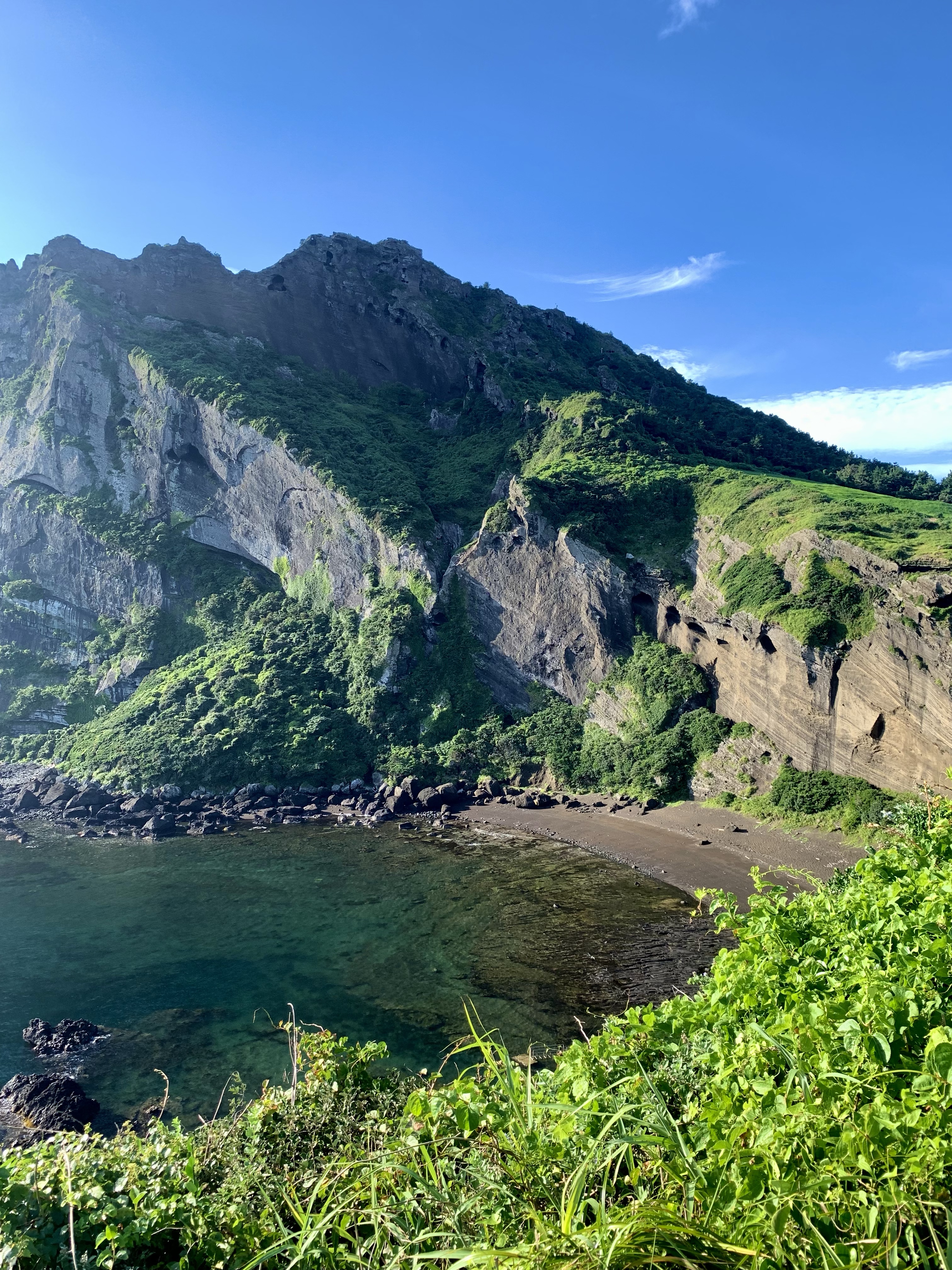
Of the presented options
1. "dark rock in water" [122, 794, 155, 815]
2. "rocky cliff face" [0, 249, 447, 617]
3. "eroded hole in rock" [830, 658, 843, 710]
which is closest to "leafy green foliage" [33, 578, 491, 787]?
"dark rock in water" [122, 794, 155, 815]

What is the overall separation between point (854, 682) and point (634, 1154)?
27371 mm

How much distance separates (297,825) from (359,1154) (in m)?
36.0

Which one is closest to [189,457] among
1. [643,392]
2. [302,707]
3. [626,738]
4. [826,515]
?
[302,707]

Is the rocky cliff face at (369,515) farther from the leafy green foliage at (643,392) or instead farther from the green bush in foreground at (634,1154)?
the green bush in foreground at (634,1154)

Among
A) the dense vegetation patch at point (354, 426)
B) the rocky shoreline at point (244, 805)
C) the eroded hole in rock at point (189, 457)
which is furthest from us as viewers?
the eroded hole in rock at point (189, 457)

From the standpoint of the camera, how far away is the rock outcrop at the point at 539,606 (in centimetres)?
4028

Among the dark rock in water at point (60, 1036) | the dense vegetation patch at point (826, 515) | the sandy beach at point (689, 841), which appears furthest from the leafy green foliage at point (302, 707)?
the dark rock in water at point (60, 1036)

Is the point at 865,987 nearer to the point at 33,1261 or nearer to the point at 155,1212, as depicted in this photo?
the point at 155,1212

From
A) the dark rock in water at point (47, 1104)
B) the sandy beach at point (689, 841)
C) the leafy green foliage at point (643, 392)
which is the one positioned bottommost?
the dark rock in water at point (47, 1104)

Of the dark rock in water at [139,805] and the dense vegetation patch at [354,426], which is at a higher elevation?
the dense vegetation patch at [354,426]

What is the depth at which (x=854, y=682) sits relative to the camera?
26.4 m

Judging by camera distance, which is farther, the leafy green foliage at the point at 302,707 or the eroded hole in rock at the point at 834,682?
the leafy green foliage at the point at 302,707

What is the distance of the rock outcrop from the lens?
40.3 meters

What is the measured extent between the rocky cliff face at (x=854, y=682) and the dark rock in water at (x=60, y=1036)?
25.9 metres
